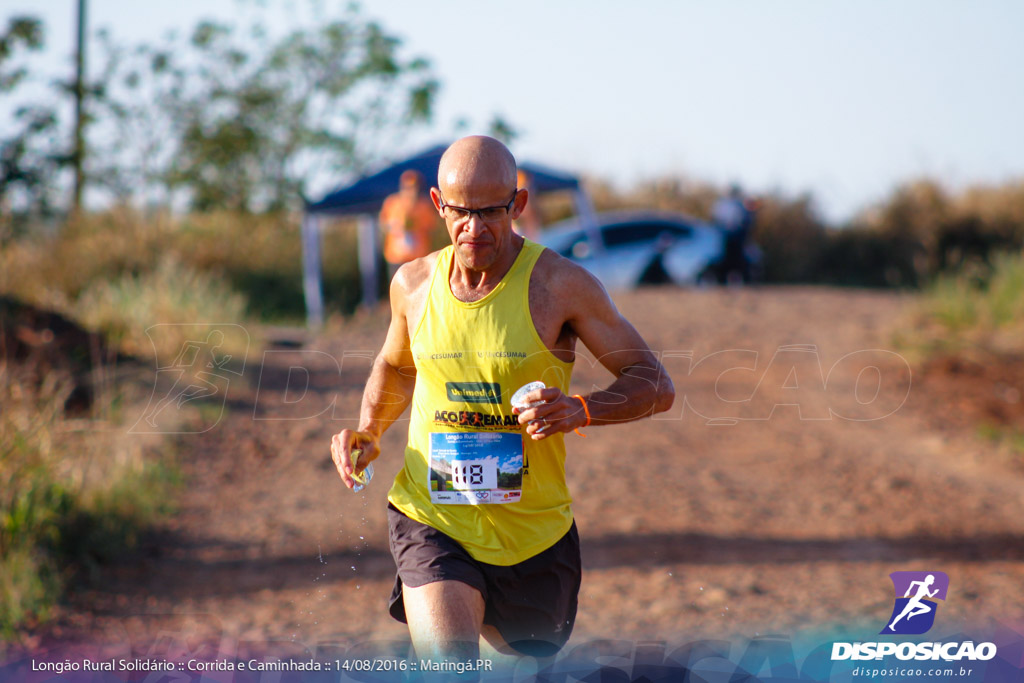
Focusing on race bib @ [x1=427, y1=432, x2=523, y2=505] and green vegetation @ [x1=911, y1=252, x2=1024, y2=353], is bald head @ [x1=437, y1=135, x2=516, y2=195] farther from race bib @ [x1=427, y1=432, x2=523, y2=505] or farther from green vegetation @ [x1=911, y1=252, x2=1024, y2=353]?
green vegetation @ [x1=911, y1=252, x2=1024, y2=353]

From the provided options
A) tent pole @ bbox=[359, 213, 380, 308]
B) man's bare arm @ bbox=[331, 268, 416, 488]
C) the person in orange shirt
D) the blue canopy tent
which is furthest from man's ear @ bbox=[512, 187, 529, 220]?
tent pole @ bbox=[359, 213, 380, 308]

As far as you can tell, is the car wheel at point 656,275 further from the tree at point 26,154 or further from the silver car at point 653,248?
the tree at point 26,154

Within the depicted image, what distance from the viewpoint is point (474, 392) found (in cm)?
290

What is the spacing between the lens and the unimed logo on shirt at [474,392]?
288cm

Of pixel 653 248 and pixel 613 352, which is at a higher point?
pixel 613 352

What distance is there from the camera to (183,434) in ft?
29.0

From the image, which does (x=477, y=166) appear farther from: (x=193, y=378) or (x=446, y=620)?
(x=193, y=378)

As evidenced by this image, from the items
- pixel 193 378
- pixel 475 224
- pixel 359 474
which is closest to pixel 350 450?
pixel 359 474

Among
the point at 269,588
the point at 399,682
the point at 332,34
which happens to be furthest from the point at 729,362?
the point at 332,34

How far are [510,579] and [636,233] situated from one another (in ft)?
53.6

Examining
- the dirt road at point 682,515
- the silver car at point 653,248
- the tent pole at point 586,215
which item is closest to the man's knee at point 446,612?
the dirt road at point 682,515

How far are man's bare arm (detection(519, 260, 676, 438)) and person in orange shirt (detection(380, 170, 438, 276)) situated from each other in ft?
29.7

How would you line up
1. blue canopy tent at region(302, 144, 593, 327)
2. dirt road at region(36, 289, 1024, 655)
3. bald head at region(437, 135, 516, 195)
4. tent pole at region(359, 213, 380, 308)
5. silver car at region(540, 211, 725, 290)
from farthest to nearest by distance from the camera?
silver car at region(540, 211, 725, 290) → tent pole at region(359, 213, 380, 308) → blue canopy tent at region(302, 144, 593, 327) → dirt road at region(36, 289, 1024, 655) → bald head at region(437, 135, 516, 195)

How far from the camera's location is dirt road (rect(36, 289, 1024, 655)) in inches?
226
